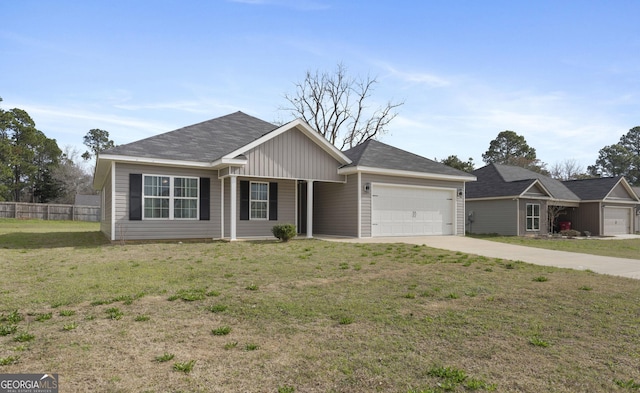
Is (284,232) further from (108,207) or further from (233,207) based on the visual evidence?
(108,207)

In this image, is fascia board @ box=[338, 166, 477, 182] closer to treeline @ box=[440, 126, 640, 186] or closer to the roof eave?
the roof eave

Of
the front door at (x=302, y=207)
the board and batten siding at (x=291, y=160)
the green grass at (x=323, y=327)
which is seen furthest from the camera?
the front door at (x=302, y=207)

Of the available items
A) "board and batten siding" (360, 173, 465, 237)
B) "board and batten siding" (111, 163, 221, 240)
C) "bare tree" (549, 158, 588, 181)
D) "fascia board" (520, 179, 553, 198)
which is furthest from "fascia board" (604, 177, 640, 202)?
"bare tree" (549, 158, 588, 181)

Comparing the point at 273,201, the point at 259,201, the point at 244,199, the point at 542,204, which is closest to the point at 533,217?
the point at 542,204

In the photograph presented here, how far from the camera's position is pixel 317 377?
349 centimetres

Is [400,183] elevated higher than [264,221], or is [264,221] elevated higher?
[400,183]

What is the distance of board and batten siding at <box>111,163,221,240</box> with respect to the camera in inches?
522

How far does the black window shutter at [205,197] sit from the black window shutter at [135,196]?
2029 millimetres

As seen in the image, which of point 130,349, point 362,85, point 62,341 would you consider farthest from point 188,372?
point 362,85

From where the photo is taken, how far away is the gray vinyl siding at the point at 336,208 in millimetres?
16234

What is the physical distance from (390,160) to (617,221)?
19976 mm

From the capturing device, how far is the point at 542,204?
23.0 m

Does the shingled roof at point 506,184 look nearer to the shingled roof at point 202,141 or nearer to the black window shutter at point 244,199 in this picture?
the shingled roof at point 202,141

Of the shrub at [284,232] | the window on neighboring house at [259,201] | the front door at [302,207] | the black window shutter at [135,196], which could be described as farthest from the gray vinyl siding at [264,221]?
the black window shutter at [135,196]
